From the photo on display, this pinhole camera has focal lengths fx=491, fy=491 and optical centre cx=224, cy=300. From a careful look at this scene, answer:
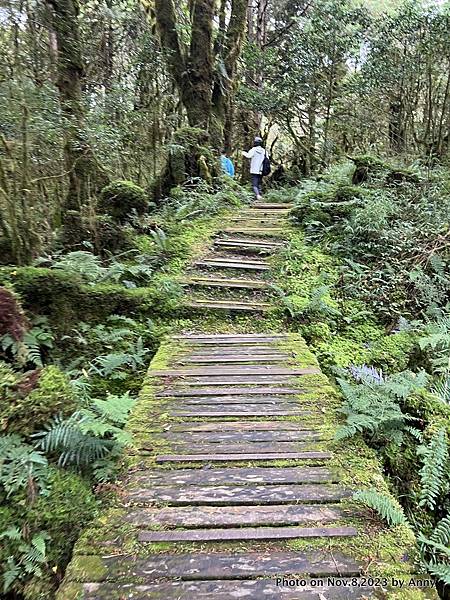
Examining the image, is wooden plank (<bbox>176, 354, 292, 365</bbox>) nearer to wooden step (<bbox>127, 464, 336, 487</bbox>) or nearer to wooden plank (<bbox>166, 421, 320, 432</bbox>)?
wooden plank (<bbox>166, 421, 320, 432</bbox>)

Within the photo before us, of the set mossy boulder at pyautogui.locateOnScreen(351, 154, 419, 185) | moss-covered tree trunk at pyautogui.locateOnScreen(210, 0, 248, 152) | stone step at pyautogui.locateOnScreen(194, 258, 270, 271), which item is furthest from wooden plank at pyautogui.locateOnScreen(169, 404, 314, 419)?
moss-covered tree trunk at pyautogui.locateOnScreen(210, 0, 248, 152)

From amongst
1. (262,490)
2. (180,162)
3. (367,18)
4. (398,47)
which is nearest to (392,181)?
(180,162)

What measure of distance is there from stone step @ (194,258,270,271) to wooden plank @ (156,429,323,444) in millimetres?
4568

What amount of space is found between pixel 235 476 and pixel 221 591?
939 millimetres

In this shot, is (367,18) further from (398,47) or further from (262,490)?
(262,490)

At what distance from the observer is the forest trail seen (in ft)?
8.34

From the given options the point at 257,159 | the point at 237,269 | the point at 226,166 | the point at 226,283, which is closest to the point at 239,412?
the point at 226,283

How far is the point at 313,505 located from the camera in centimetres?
308

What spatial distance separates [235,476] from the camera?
335cm

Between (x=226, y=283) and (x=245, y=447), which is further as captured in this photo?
(x=226, y=283)

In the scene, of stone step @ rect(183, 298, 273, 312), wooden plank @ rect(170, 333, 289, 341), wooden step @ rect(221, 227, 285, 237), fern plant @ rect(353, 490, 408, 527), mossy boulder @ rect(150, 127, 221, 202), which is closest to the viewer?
fern plant @ rect(353, 490, 408, 527)

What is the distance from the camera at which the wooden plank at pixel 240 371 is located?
4926mm

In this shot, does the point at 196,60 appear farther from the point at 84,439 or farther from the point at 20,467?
the point at 20,467

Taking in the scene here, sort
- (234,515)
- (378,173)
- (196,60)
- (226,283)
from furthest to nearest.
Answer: (196,60), (378,173), (226,283), (234,515)
